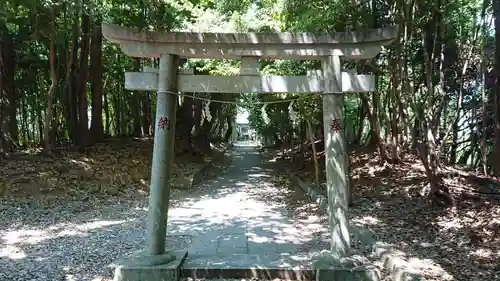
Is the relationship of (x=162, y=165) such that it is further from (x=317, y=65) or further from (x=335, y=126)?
(x=317, y=65)

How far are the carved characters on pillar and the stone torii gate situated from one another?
0.01 meters

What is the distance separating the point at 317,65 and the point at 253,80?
14.1 feet

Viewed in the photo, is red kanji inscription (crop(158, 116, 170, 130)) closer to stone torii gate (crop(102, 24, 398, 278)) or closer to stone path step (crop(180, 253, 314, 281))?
stone torii gate (crop(102, 24, 398, 278))

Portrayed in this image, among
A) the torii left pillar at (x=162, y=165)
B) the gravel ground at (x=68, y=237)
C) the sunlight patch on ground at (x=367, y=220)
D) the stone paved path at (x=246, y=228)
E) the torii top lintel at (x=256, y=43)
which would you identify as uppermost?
the torii top lintel at (x=256, y=43)

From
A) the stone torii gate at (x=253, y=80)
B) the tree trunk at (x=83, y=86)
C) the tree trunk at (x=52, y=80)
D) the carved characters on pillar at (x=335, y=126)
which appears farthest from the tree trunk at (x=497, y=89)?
the tree trunk at (x=83, y=86)

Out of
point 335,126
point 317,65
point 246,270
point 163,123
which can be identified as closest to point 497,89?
point 317,65

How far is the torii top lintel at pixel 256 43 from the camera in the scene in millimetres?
4848

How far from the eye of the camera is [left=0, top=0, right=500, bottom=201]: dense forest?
27.1 ft

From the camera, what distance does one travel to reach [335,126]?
A: 4902 millimetres

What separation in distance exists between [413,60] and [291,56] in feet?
19.8

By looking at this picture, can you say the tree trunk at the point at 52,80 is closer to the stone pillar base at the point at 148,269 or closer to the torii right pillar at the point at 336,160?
the stone pillar base at the point at 148,269

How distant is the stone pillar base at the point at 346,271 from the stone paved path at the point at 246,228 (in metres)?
0.47

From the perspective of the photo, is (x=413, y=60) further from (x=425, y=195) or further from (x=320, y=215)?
(x=320, y=215)

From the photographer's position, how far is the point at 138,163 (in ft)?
40.5
